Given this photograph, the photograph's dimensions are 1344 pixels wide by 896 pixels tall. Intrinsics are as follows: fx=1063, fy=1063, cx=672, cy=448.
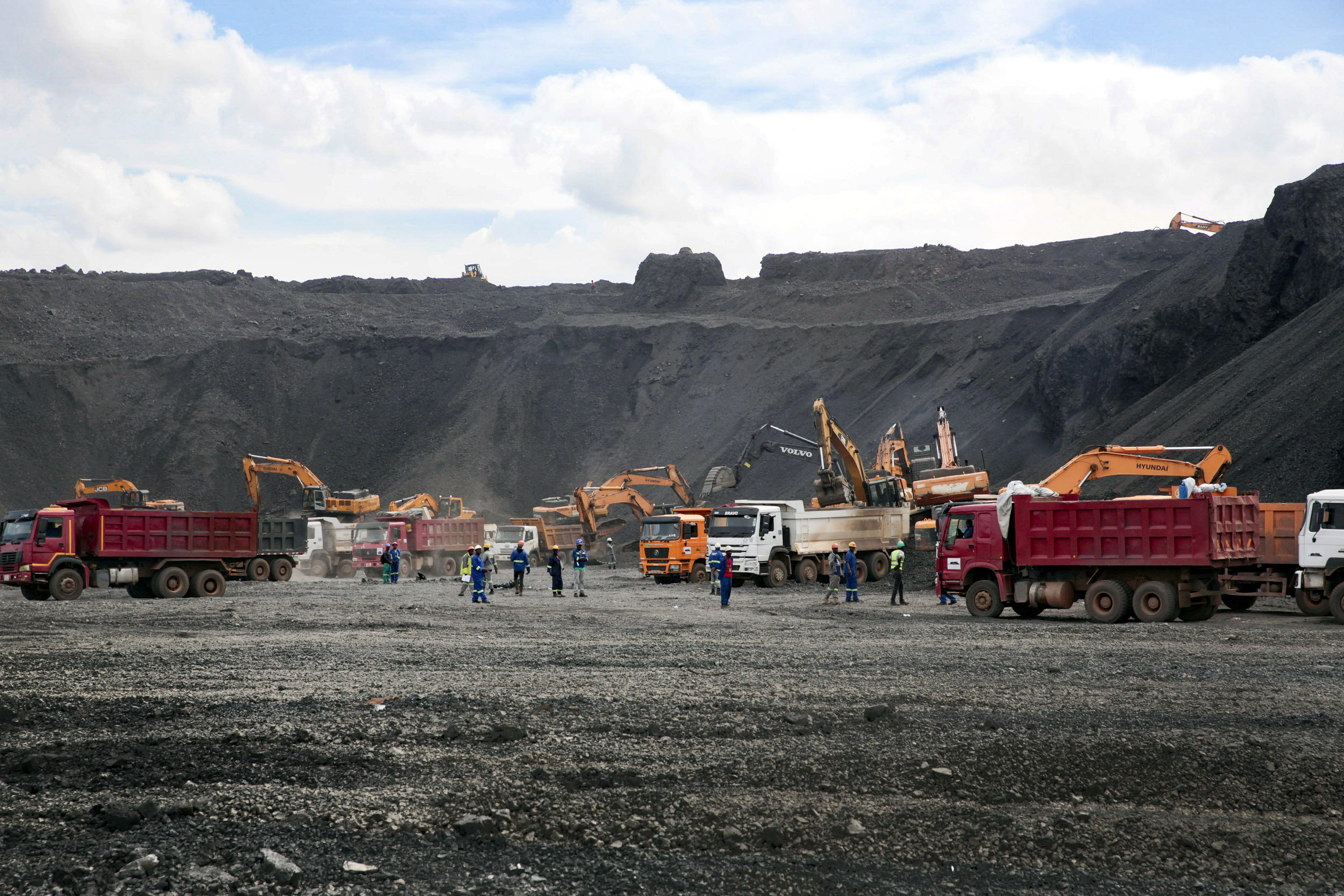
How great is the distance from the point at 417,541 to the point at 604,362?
115 feet

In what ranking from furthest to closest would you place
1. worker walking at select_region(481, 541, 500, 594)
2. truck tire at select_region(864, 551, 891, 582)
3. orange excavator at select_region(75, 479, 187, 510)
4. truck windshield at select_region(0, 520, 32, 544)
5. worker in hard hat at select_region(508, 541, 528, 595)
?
1. orange excavator at select_region(75, 479, 187, 510)
2. truck tire at select_region(864, 551, 891, 582)
3. worker in hard hat at select_region(508, 541, 528, 595)
4. worker walking at select_region(481, 541, 500, 594)
5. truck windshield at select_region(0, 520, 32, 544)

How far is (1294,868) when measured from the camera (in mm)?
5949

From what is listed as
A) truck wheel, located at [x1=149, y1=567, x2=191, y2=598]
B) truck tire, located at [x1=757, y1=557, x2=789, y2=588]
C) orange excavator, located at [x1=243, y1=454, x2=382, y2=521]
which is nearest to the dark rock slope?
orange excavator, located at [x1=243, y1=454, x2=382, y2=521]

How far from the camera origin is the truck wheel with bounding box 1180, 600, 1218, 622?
19.7 m

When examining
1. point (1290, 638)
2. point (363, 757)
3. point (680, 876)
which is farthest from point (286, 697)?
point (1290, 638)

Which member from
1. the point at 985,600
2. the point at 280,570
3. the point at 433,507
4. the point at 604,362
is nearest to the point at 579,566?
the point at 985,600

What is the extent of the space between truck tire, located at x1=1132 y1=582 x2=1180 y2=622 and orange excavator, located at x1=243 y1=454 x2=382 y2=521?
112 feet

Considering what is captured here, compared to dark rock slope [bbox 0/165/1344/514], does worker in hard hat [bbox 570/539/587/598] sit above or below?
below

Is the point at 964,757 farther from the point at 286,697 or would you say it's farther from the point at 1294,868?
the point at 286,697

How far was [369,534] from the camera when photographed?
39.7 m

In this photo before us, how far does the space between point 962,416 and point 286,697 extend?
156 feet

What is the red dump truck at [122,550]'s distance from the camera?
82.3ft

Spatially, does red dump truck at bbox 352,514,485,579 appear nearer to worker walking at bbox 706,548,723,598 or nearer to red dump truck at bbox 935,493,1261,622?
worker walking at bbox 706,548,723,598

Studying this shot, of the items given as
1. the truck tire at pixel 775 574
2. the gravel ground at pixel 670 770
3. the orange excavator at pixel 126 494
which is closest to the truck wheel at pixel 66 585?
the orange excavator at pixel 126 494
